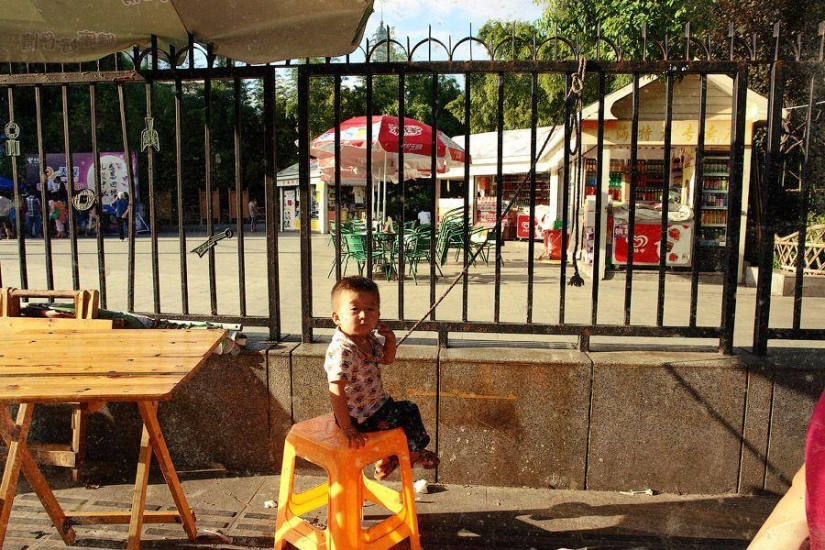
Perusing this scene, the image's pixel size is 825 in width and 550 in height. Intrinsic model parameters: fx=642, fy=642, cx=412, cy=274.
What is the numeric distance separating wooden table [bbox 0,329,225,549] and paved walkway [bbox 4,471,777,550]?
0.62 ft

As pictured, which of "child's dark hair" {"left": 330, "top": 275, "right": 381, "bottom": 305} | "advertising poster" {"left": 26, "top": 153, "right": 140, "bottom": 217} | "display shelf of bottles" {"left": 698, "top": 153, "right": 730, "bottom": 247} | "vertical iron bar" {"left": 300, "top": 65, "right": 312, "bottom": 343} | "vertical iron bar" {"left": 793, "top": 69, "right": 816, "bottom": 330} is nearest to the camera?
"child's dark hair" {"left": 330, "top": 275, "right": 381, "bottom": 305}

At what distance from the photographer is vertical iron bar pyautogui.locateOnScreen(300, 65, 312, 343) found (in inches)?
142

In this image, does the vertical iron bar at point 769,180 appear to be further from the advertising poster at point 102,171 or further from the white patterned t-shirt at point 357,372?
the advertising poster at point 102,171

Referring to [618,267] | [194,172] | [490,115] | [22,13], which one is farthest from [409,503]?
[194,172]

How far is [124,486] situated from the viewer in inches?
139

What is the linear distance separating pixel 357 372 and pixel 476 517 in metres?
1.09

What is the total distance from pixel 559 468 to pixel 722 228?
807 centimetres

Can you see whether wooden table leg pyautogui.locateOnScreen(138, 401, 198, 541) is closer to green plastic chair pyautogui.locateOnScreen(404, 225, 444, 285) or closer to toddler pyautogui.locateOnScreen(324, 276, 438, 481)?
toddler pyautogui.locateOnScreen(324, 276, 438, 481)

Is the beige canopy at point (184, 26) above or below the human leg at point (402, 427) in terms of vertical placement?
above

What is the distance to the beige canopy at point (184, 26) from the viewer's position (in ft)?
10.6

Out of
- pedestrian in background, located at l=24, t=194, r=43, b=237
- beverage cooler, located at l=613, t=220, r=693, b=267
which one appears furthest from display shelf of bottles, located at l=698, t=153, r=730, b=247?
pedestrian in background, located at l=24, t=194, r=43, b=237

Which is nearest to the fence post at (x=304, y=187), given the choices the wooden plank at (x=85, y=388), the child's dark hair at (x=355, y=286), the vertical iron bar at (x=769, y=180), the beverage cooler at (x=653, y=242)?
the child's dark hair at (x=355, y=286)

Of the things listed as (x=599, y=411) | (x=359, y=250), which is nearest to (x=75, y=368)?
(x=599, y=411)

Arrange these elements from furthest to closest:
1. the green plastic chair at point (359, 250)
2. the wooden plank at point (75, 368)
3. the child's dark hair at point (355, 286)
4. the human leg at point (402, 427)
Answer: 1. the green plastic chair at point (359, 250)
2. the human leg at point (402, 427)
3. the child's dark hair at point (355, 286)
4. the wooden plank at point (75, 368)
